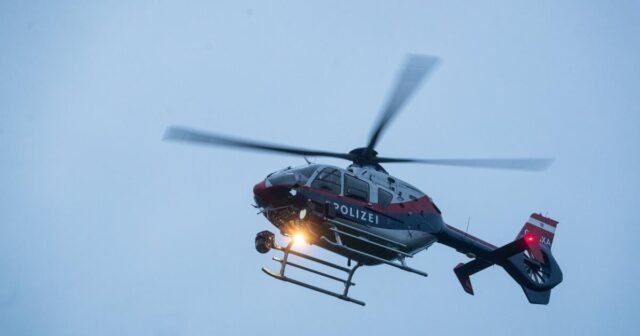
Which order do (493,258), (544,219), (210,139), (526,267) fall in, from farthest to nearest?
(544,219), (526,267), (493,258), (210,139)

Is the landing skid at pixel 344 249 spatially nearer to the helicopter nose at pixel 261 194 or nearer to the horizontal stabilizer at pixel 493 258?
the helicopter nose at pixel 261 194

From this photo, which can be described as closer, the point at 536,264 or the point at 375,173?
the point at 375,173

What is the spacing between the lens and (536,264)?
56.6ft

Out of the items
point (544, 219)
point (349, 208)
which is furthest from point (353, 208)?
point (544, 219)

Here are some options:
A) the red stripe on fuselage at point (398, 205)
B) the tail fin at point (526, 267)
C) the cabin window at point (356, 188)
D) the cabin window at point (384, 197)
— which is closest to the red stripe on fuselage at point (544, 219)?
the tail fin at point (526, 267)

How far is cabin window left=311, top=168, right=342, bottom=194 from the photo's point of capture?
1380cm

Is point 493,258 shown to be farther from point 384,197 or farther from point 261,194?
point 261,194

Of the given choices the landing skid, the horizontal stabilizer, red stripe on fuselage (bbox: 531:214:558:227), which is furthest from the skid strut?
red stripe on fuselage (bbox: 531:214:558:227)

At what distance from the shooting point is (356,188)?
14.3 m

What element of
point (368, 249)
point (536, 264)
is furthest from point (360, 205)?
point (536, 264)

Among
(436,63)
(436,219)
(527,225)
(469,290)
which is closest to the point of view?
(436,63)

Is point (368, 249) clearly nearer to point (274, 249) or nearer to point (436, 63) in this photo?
point (274, 249)

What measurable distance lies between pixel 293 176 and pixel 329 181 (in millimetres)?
770

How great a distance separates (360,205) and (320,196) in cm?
104
